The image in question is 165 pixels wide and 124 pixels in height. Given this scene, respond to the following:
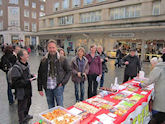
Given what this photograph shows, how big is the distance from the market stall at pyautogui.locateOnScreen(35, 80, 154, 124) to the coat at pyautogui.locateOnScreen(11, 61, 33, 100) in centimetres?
109

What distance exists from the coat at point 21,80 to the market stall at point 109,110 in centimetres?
109

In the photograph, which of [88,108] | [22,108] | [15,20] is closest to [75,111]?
[88,108]

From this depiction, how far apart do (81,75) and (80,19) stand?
71.3ft

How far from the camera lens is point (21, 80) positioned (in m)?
2.87

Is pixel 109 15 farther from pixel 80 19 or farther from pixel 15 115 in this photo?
pixel 15 115

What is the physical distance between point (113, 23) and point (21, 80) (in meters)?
18.7

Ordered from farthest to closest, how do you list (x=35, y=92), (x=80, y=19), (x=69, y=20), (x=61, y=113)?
(x=69, y=20) → (x=80, y=19) → (x=35, y=92) → (x=61, y=113)

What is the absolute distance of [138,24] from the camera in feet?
55.1

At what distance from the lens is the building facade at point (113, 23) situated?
52.8 ft

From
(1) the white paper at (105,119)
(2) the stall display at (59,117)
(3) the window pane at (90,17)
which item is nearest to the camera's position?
(2) the stall display at (59,117)

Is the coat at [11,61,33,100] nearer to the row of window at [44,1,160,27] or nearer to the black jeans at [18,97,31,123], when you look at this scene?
the black jeans at [18,97,31,123]

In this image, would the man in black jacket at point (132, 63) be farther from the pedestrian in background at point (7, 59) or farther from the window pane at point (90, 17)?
the window pane at point (90, 17)

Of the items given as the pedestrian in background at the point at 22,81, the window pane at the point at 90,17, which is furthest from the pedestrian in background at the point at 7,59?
the window pane at the point at 90,17

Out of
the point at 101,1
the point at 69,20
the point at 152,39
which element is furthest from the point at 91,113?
the point at 69,20
